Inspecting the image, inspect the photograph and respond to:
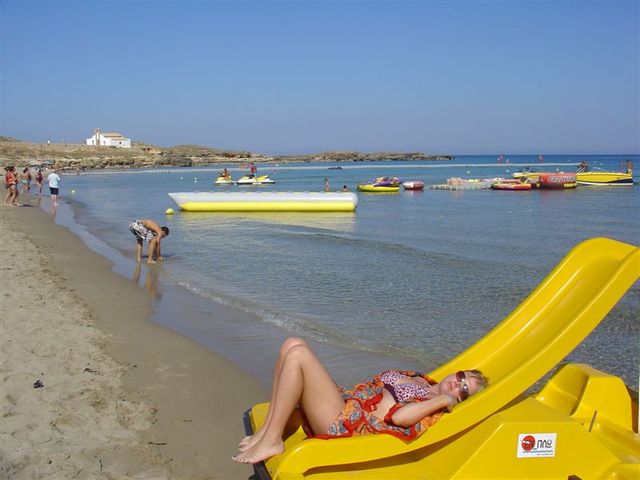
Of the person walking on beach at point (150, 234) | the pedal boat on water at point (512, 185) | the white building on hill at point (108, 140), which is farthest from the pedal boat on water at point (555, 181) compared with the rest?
the white building on hill at point (108, 140)

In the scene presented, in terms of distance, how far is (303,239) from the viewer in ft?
56.8

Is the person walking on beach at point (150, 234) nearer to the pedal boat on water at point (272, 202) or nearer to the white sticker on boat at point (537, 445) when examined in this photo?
the white sticker on boat at point (537, 445)

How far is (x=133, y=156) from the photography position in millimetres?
103562

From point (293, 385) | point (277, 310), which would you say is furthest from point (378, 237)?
point (293, 385)

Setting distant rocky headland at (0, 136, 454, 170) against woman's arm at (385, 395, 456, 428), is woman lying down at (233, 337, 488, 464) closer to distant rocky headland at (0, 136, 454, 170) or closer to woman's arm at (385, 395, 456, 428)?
woman's arm at (385, 395, 456, 428)

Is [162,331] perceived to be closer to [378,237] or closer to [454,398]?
[454,398]

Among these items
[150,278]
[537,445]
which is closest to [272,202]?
[150,278]

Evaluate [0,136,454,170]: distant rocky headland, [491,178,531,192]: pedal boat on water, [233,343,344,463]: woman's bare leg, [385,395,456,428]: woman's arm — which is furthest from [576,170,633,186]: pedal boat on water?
[0,136,454,170]: distant rocky headland

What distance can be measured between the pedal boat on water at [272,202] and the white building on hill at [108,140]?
373 feet

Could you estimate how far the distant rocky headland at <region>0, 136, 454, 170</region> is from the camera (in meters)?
87.1

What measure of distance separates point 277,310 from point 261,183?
3783 centimetres

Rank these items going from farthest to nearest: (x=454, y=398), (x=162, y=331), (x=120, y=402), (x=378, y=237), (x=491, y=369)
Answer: (x=378, y=237), (x=162, y=331), (x=120, y=402), (x=491, y=369), (x=454, y=398)

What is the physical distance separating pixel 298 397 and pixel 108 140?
455 ft

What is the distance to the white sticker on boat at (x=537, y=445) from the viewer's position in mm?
3393
